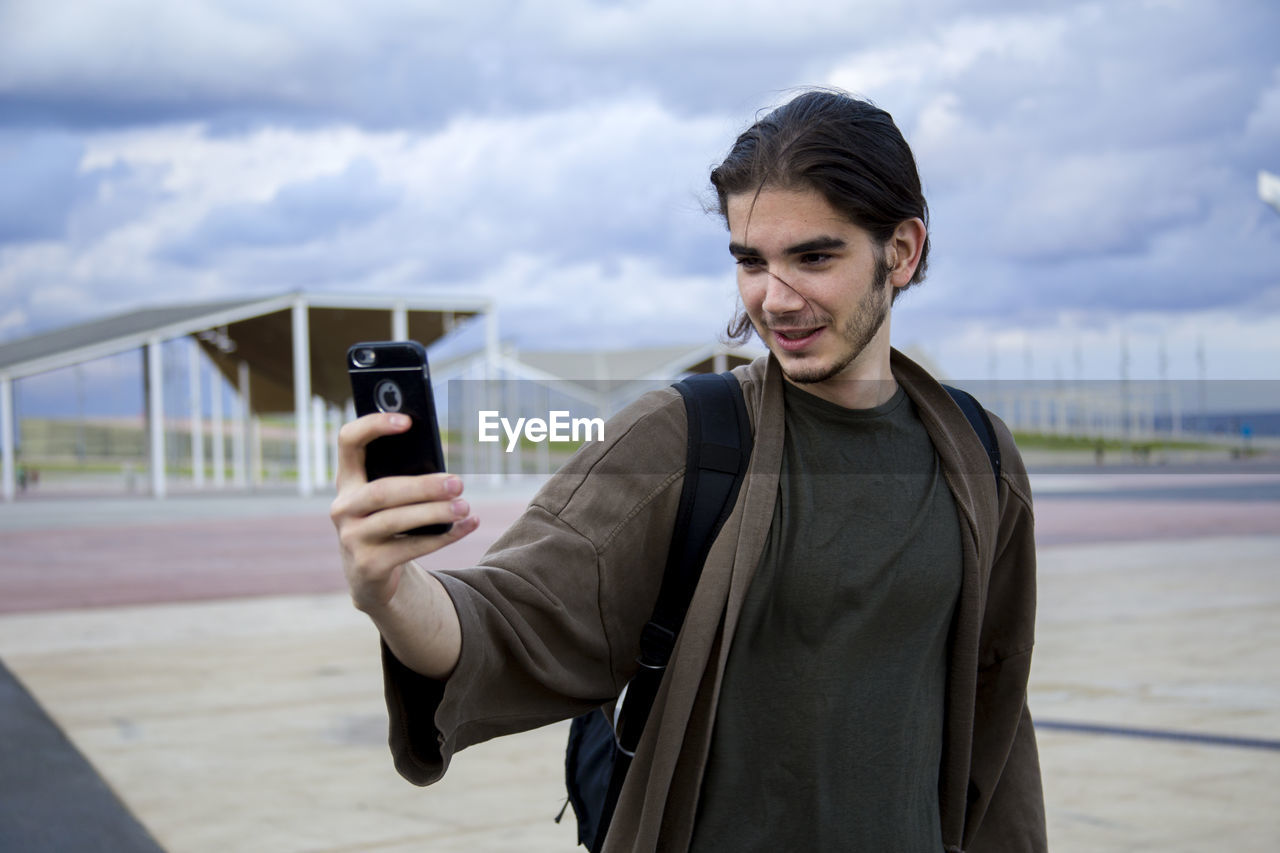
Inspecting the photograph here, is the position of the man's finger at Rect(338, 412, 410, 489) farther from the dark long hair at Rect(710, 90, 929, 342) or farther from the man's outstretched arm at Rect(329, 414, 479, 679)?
the dark long hair at Rect(710, 90, 929, 342)

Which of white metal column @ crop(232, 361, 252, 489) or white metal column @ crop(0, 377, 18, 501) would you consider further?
white metal column @ crop(232, 361, 252, 489)

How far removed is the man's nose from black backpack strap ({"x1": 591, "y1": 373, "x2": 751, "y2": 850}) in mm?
162

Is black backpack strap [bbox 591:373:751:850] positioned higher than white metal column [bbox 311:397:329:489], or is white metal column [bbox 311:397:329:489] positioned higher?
black backpack strap [bbox 591:373:751:850]

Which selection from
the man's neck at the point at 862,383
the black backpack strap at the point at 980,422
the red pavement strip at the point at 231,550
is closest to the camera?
the man's neck at the point at 862,383

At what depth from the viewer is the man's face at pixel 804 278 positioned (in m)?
1.71

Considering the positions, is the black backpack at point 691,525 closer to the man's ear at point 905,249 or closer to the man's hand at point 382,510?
the man's ear at point 905,249

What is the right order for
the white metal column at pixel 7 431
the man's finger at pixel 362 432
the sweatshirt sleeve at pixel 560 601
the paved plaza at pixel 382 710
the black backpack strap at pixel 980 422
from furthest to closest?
1. the white metal column at pixel 7 431
2. the paved plaza at pixel 382 710
3. the black backpack strap at pixel 980 422
4. the sweatshirt sleeve at pixel 560 601
5. the man's finger at pixel 362 432

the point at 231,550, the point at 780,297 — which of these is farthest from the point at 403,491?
the point at 231,550

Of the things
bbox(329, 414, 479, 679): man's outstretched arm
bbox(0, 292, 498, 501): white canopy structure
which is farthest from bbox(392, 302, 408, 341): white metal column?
bbox(329, 414, 479, 679): man's outstretched arm

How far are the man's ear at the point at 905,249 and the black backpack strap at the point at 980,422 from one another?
0.22m

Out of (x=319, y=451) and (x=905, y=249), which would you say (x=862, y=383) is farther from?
(x=319, y=451)

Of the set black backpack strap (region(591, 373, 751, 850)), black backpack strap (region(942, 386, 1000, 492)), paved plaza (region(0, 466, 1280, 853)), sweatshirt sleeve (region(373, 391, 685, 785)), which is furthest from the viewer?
paved plaza (region(0, 466, 1280, 853))

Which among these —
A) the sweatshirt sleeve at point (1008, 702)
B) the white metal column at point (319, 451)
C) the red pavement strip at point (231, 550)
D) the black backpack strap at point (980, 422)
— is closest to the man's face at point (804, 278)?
the black backpack strap at point (980, 422)

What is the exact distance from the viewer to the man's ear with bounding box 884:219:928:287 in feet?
6.09
